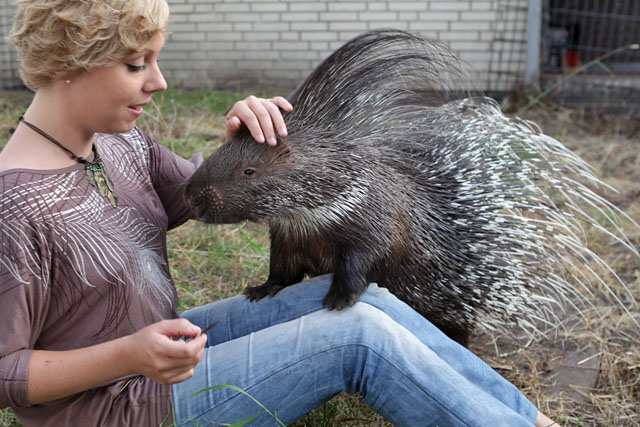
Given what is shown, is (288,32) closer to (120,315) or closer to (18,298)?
(120,315)

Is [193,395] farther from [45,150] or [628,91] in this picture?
[628,91]

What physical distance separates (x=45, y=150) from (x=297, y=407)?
0.73 meters

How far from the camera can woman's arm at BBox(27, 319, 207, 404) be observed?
1.12m

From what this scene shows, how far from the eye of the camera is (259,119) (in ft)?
4.95

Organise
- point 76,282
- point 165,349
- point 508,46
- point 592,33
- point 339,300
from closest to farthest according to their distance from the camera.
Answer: point 165,349 < point 76,282 < point 339,300 < point 508,46 < point 592,33

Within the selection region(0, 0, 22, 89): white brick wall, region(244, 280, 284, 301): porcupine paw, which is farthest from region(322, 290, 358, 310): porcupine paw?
region(0, 0, 22, 89): white brick wall

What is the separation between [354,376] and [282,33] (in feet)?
15.8

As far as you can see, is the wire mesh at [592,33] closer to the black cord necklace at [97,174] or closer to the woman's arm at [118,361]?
the black cord necklace at [97,174]

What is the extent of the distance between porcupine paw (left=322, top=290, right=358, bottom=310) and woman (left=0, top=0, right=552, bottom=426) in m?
0.04

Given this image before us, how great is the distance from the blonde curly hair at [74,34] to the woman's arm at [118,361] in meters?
0.50

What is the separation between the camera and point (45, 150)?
1.27 metres

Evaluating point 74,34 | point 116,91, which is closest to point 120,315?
point 116,91

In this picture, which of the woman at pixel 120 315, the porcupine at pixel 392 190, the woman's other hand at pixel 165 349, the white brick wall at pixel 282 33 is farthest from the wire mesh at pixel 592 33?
the woman's other hand at pixel 165 349

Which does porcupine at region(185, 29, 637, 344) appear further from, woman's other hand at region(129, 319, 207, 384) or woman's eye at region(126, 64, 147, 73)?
woman's other hand at region(129, 319, 207, 384)
